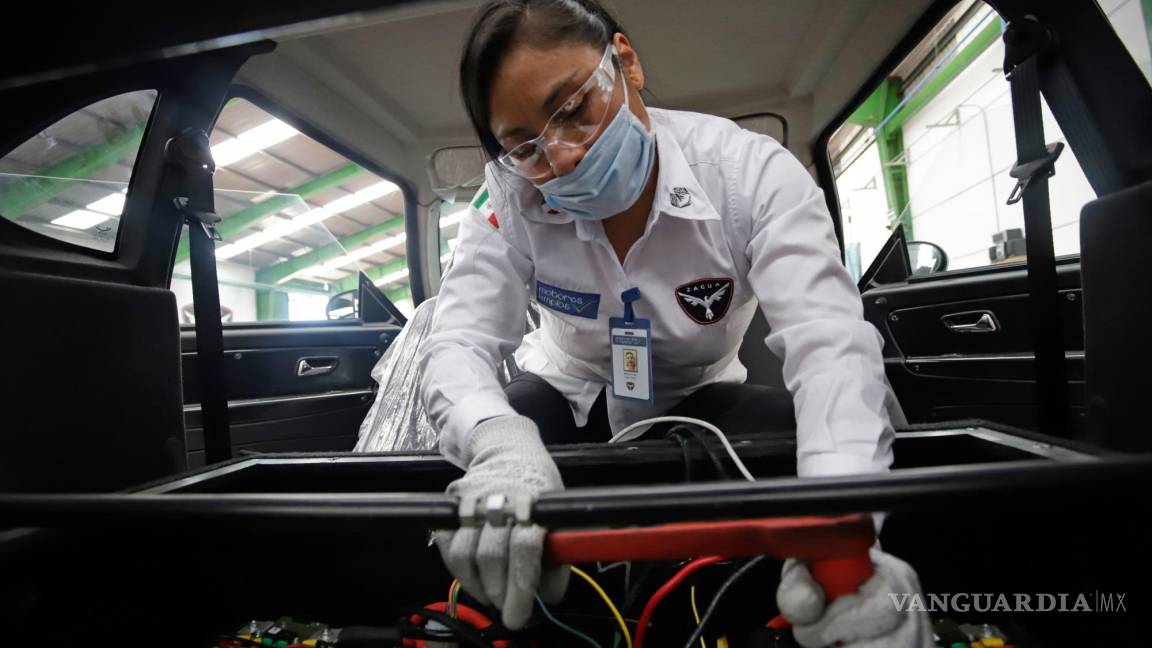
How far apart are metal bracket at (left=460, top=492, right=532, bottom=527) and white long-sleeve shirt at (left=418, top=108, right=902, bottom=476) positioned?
14.3 inches

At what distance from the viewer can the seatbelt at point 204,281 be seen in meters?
1.04

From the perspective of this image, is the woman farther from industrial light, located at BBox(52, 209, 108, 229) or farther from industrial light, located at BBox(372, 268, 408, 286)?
industrial light, located at BBox(372, 268, 408, 286)

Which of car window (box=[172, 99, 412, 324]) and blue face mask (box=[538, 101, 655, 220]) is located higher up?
car window (box=[172, 99, 412, 324])

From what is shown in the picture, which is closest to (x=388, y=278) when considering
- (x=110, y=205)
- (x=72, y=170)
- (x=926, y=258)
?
(x=72, y=170)

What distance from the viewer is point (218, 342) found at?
1.05 meters

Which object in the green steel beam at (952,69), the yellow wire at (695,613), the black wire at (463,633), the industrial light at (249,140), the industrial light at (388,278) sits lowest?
the yellow wire at (695,613)

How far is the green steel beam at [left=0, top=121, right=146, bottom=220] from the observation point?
3.10ft

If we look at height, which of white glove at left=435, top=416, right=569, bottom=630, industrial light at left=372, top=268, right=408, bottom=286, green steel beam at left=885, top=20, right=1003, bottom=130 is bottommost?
white glove at left=435, top=416, right=569, bottom=630

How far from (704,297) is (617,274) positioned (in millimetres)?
181

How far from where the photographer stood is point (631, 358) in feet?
3.53

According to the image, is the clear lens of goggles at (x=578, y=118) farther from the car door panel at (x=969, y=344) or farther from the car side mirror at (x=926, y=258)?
the car side mirror at (x=926, y=258)

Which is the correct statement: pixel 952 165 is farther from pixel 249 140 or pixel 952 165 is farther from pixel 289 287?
pixel 249 140

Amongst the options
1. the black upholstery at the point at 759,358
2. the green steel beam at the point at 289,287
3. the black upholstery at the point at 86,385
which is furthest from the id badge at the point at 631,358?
the green steel beam at the point at 289,287

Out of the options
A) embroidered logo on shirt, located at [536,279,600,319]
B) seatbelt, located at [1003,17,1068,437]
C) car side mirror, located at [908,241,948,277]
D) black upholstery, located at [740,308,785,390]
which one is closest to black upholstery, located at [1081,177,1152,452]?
seatbelt, located at [1003,17,1068,437]
